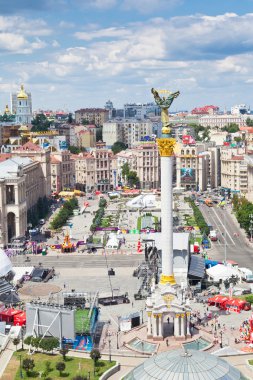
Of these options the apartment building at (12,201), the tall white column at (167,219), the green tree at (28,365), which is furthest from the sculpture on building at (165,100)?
the apartment building at (12,201)

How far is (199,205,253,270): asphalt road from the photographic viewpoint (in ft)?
284

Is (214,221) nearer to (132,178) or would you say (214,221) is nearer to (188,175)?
(188,175)

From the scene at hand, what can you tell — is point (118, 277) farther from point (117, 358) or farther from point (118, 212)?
point (118, 212)

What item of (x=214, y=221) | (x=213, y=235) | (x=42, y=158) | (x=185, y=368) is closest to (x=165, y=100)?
(x=185, y=368)

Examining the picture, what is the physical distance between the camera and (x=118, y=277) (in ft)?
252

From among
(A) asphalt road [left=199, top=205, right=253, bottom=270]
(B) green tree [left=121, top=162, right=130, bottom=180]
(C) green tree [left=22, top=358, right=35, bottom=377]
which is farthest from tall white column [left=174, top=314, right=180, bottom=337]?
(B) green tree [left=121, top=162, right=130, bottom=180]

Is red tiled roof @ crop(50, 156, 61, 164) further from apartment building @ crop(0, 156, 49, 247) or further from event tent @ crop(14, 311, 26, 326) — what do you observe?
event tent @ crop(14, 311, 26, 326)

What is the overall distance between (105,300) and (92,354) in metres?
18.2

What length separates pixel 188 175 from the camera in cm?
15950

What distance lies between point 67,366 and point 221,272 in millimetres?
29404

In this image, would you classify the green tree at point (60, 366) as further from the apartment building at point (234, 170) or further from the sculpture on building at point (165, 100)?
the apartment building at point (234, 170)

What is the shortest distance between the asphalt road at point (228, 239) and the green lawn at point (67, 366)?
3680cm

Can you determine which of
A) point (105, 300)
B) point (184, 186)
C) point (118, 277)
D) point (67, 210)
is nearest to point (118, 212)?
point (67, 210)

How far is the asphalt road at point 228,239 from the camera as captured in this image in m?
86.6
